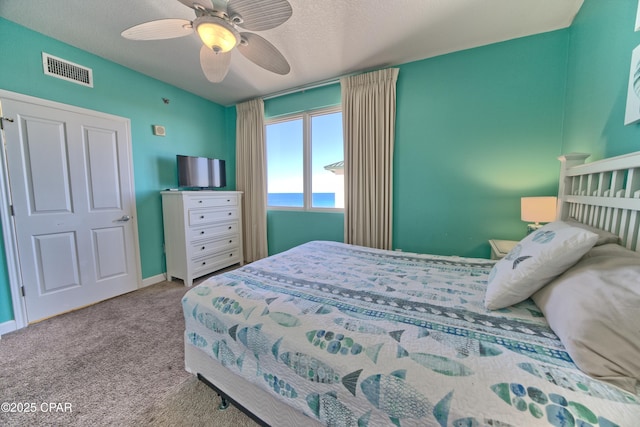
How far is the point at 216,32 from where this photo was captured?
1.38 meters

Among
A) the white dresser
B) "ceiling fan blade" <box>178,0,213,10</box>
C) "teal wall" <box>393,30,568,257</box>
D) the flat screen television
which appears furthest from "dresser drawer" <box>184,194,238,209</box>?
"teal wall" <box>393,30,568,257</box>

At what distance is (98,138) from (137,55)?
98cm

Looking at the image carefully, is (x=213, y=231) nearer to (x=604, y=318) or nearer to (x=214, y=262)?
(x=214, y=262)

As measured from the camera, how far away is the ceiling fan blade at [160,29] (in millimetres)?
1396

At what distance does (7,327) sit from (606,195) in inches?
171

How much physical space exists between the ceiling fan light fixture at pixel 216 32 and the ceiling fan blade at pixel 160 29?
0.11 metres

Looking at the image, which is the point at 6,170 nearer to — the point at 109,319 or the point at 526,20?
the point at 109,319

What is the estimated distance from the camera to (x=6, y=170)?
191cm

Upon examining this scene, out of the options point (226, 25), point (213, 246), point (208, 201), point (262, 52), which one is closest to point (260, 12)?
point (226, 25)

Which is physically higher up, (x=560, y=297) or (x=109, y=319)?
(x=560, y=297)

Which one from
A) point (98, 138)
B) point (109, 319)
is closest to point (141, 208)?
point (98, 138)

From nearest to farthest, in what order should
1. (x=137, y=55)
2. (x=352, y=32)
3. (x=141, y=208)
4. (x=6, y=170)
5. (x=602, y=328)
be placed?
(x=602, y=328) < (x=6, y=170) < (x=352, y=32) < (x=137, y=55) < (x=141, y=208)

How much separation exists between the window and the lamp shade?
192 centimetres

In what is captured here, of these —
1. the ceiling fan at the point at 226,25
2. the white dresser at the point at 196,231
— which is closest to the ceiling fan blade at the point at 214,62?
the ceiling fan at the point at 226,25
